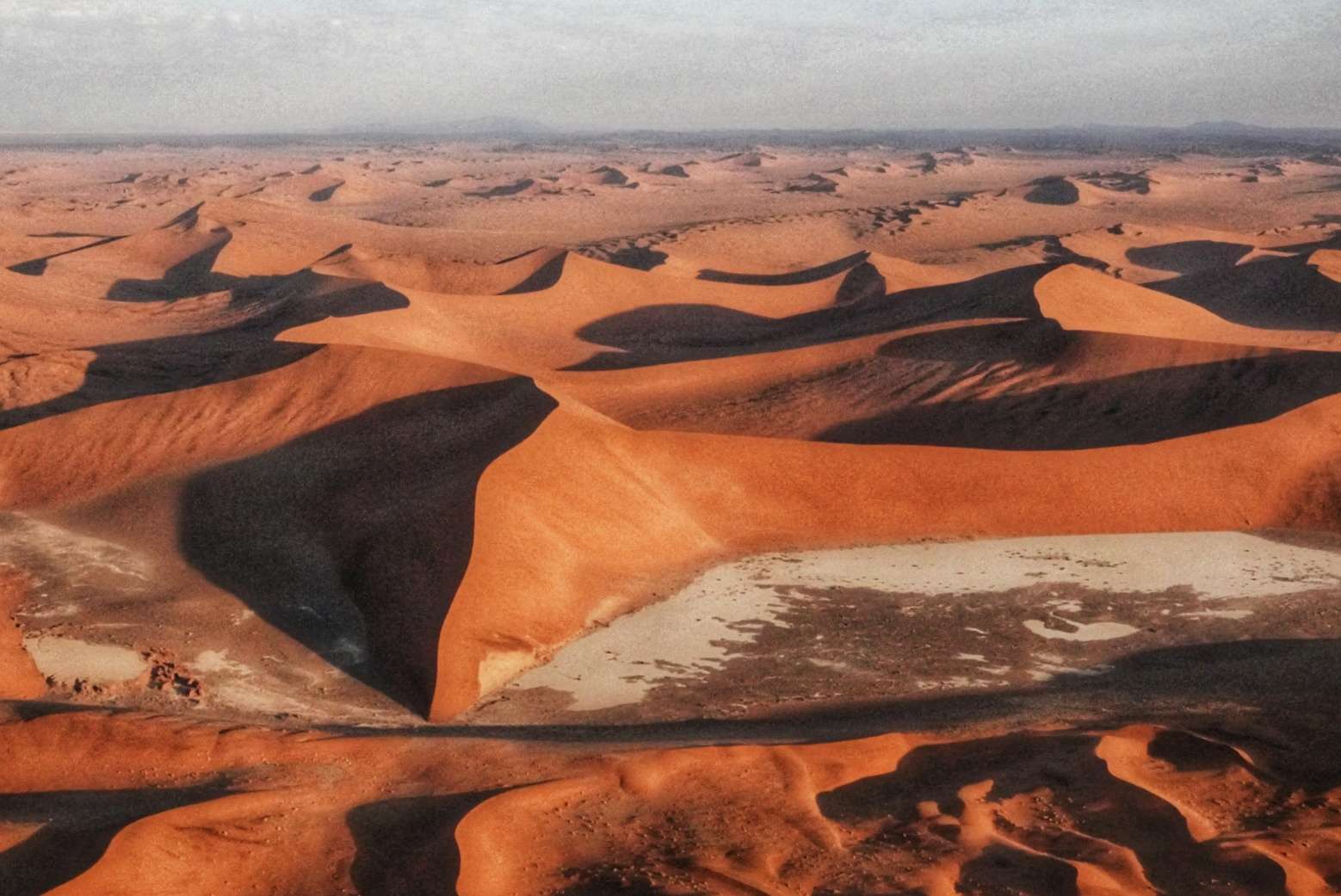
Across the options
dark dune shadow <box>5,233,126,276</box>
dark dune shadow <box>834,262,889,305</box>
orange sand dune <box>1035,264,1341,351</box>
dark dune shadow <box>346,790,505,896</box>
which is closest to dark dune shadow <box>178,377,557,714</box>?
dark dune shadow <box>346,790,505,896</box>

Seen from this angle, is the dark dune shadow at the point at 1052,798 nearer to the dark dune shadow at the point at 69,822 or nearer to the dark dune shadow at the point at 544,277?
the dark dune shadow at the point at 69,822

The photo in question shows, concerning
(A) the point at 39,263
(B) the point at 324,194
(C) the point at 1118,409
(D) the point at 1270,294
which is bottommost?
(C) the point at 1118,409

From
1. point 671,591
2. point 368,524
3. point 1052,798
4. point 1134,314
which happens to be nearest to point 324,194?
point 1134,314

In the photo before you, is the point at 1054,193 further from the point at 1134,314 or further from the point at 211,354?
the point at 211,354

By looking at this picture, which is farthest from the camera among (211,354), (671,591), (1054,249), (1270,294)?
(1054,249)

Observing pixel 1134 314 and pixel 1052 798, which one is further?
pixel 1134 314

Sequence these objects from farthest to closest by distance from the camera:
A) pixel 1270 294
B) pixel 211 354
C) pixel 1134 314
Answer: pixel 1270 294 → pixel 211 354 → pixel 1134 314

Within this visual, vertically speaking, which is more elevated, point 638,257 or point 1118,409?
point 638,257
